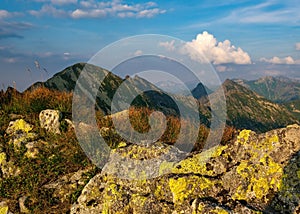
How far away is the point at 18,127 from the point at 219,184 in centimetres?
797

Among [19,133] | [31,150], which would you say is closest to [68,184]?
[31,150]

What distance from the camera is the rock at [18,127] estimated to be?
36.3 feet

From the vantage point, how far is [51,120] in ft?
36.4

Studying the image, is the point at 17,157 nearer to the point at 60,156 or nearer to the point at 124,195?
the point at 60,156

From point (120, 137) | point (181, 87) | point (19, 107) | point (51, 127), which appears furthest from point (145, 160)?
point (19, 107)

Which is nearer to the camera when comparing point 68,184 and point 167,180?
point 167,180

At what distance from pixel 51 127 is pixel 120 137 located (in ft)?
9.54

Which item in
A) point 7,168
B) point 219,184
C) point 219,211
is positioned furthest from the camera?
point 7,168

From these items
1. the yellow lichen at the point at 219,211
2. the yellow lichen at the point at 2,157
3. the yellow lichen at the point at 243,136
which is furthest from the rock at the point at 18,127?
the yellow lichen at the point at 219,211

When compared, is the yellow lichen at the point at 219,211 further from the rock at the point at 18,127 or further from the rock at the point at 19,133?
the rock at the point at 18,127

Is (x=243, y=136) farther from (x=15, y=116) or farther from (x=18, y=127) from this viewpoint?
(x=15, y=116)

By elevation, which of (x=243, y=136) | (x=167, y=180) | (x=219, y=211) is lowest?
(x=219, y=211)

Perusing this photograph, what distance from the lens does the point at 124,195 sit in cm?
727

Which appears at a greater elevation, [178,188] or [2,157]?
[2,157]
